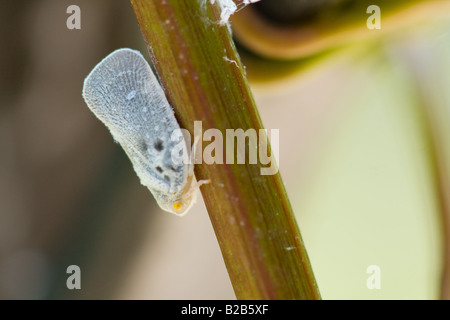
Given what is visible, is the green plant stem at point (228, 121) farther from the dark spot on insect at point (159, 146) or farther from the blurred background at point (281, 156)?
the blurred background at point (281, 156)

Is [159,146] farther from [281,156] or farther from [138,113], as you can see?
[281,156]

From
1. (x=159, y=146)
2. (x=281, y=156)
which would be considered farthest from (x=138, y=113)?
(x=281, y=156)

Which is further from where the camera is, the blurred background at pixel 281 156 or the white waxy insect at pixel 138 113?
the blurred background at pixel 281 156

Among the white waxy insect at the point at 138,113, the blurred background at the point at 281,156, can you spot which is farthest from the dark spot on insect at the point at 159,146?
the blurred background at the point at 281,156

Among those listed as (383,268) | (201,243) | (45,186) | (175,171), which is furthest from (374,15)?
(45,186)

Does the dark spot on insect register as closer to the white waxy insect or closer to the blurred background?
the white waxy insect
